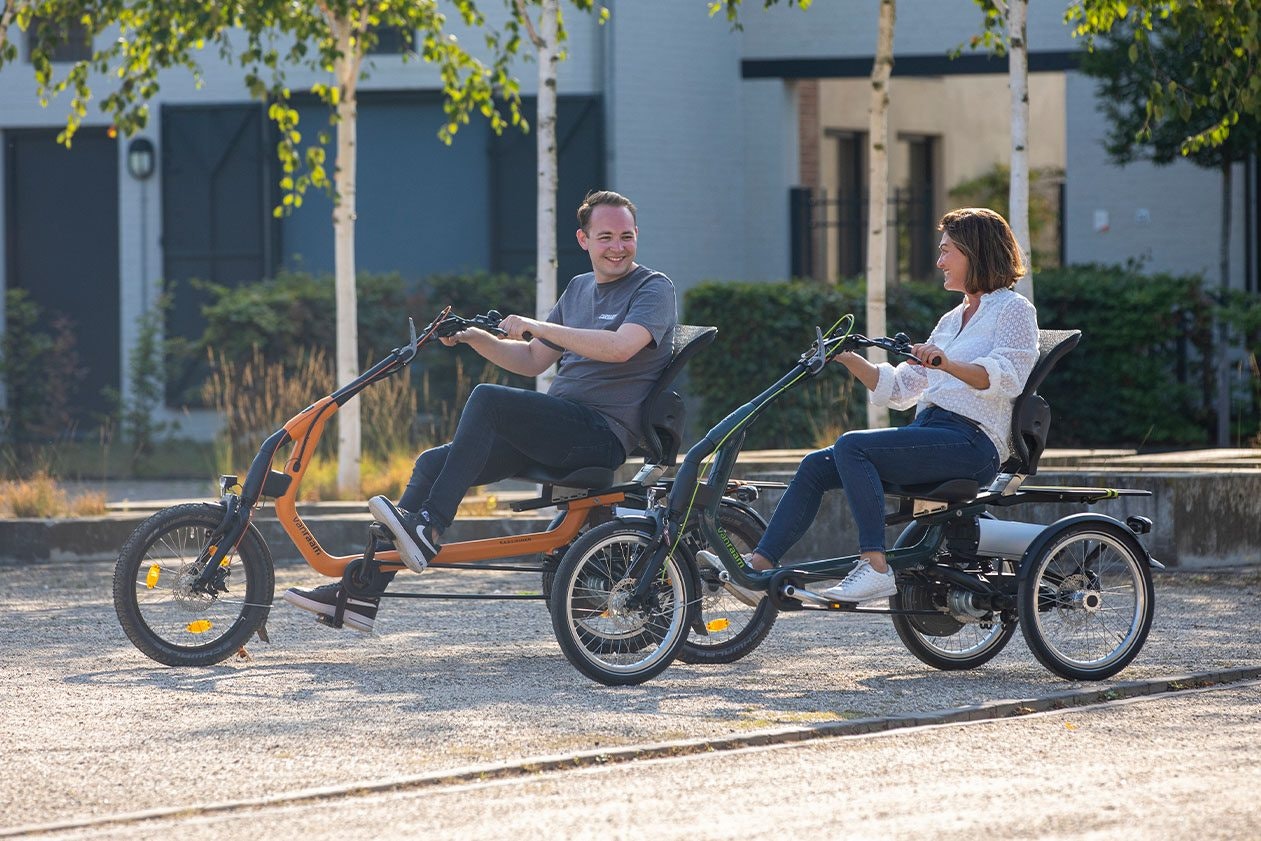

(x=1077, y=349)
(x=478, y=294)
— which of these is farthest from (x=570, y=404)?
(x=478, y=294)

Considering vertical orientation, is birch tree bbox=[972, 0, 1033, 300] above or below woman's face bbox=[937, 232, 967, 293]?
above

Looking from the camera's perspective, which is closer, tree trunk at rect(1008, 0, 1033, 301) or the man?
the man

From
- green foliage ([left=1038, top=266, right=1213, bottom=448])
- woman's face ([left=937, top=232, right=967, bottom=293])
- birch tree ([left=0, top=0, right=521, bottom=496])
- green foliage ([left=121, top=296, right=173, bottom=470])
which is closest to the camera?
woman's face ([left=937, top=232, right=967, bottom=293])

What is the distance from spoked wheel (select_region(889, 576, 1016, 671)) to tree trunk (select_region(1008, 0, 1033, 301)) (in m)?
4.66

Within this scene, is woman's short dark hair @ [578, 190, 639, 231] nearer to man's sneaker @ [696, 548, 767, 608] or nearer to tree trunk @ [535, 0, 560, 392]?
man's sneaker @ [696, 548, 767, 608]

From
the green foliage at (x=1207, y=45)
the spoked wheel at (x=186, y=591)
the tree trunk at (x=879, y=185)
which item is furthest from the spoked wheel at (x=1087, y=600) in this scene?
the tree trunk at (x=879, y=185)

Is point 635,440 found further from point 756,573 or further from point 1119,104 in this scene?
point 1119,104

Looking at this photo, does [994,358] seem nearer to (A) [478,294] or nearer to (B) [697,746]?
(B) [697,746]

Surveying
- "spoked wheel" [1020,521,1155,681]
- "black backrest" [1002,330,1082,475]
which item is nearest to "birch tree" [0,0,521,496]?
"black backrest" [1002,330,1082,475]

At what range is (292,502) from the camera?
24.0 ft

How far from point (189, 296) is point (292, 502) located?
41.2ft

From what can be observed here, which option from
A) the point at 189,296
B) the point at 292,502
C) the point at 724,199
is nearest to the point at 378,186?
the point at 189,296

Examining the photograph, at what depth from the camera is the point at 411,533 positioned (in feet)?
22.7

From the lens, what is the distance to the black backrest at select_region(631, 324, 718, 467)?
23.8 ft
